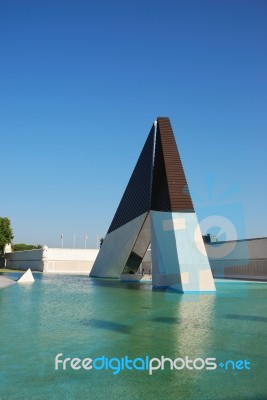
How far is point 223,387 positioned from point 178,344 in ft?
7.61

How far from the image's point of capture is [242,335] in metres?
8.02

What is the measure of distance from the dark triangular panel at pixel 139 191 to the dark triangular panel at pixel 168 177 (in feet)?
2.03

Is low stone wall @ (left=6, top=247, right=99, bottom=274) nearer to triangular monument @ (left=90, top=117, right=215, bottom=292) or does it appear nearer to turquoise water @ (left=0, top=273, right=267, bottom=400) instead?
triangular monument @ (left=90, top=117, right=215, bottom=292)

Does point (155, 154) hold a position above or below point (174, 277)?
above

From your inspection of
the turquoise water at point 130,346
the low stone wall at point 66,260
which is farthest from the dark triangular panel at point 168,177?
the low stone wall at point 66,260

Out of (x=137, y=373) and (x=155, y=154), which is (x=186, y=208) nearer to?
(x=155, y=154)

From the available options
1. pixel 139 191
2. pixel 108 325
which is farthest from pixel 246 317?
pixel 139 191

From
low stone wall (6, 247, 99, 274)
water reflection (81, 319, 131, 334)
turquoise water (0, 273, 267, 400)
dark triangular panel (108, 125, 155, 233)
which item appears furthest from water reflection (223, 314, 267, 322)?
low stone wall (6, 247, 99, 274)

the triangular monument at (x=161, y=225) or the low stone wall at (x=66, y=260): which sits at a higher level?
the triangular monument at (x=161, y=225)

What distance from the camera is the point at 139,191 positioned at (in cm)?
2686

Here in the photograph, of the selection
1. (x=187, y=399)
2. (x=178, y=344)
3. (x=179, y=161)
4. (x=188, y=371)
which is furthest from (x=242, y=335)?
(x=179, y=161)

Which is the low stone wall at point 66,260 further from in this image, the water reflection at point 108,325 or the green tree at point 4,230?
the water reflection at point 108,325

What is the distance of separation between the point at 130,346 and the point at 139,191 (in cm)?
2015

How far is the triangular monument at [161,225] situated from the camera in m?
18.4
